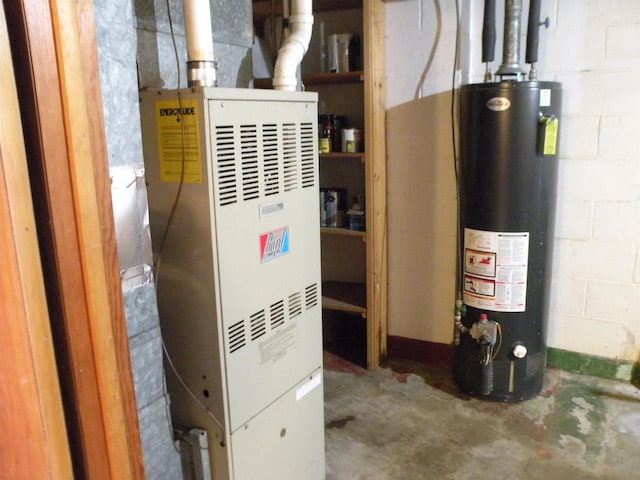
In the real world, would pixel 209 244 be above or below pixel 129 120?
below

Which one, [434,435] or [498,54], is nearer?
[434,435]

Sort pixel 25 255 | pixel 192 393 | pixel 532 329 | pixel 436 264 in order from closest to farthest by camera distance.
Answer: pixel 25 255 < pixel 192 393 < pixel 532 329 < pixel 436 264

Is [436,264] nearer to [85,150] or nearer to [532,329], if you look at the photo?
[532,329]

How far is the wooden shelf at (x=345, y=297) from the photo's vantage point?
109 inches

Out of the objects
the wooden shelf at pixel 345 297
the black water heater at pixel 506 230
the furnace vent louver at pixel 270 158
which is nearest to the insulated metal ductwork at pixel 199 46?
the furnace vent louver at pixel 270 158

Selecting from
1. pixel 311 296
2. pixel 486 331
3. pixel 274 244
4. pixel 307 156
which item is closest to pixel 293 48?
pixel 307 156

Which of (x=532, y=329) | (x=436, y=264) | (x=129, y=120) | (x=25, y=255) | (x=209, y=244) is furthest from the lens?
(x=436, y=264)

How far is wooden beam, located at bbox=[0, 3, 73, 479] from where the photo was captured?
704 millimetres

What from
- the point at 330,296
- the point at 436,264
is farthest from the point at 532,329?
the point at 330,296

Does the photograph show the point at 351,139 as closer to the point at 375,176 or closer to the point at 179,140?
the point at 375,176

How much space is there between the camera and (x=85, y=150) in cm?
79

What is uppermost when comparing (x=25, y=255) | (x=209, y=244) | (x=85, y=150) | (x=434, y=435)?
(x=85, y=150)

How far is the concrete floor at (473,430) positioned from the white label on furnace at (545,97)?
1311 millimetres

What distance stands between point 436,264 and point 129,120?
77.0 inches
